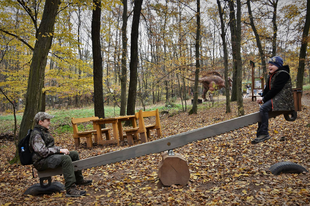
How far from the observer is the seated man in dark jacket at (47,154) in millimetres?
3525

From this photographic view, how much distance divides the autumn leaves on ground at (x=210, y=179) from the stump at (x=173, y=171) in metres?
0.10

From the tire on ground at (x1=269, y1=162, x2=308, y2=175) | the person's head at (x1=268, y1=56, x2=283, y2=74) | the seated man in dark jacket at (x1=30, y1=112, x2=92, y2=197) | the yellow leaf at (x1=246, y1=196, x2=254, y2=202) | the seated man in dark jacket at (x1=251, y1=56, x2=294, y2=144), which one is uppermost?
the person's head at (x1=268, y1=56, x2=283, y2=74)

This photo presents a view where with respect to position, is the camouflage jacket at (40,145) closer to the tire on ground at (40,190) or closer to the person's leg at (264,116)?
the tire on ground at (40,190)

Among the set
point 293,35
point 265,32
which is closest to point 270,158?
point 293,35

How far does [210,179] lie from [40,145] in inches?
122

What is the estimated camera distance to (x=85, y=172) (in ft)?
16.8

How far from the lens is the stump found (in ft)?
12.6

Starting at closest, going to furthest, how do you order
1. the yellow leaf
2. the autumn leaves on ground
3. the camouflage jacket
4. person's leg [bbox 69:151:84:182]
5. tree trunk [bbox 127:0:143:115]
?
1. the yellow leaf
2. the autumn leaves on ground
3. the camouflage jacket
4. person's leg [bbox 69:151:84:182]
5. tree trunk [bbox 127:0:143:115]

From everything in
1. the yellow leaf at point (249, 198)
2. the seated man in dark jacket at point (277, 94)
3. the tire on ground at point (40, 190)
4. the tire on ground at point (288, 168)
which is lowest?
the tire on ground at point (40, 190)

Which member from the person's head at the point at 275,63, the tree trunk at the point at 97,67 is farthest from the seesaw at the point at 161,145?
the tree trunk at the point at 97,67

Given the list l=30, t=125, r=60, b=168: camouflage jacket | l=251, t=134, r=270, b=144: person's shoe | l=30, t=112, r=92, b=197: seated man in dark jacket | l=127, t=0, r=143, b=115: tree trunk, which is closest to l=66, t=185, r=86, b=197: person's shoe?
l=30, t=112, r=92, b=197: seated man in dark jacket

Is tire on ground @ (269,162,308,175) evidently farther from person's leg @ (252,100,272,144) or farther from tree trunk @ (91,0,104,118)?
tree trunk @ (91,0,104,118)

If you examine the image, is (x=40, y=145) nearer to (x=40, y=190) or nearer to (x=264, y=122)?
(x=40, y=190)

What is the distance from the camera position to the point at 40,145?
11.6 ft
